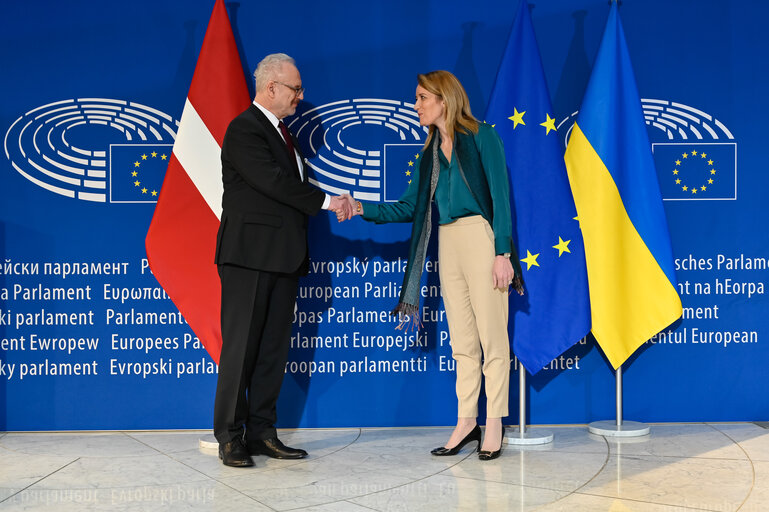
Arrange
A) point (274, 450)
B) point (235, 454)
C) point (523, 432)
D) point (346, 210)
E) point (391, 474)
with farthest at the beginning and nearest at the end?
point (523, 432) < point (346, 210) < point (274, 450) < point (235, 454) < point (391, 474)

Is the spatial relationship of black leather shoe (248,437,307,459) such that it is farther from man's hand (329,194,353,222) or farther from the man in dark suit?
man's hand (329,194,353,222)

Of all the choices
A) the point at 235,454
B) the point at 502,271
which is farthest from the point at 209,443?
the point at 502,271

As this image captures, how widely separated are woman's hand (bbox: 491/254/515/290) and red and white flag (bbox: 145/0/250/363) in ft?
4.09

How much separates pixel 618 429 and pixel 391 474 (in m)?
1.21

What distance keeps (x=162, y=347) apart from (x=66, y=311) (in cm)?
48

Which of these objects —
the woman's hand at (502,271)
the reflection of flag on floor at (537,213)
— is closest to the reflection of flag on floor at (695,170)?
the reflection of flag on floor at (537,213)

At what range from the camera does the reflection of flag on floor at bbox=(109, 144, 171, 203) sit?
365 centimetres

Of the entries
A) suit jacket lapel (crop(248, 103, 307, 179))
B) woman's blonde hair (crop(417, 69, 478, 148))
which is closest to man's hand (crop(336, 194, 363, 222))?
suit jacket lapel (crop(248, 103, 307, 179))

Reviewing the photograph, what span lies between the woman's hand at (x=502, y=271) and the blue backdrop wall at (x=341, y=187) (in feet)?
2.26

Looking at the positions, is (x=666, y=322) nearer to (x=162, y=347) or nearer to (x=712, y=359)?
(x=712, y=359)

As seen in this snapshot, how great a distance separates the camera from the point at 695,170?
12.2 feet

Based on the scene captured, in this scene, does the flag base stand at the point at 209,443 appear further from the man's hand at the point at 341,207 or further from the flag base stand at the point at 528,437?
the flag base stand at the point at 528,437

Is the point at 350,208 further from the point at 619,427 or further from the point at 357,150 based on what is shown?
the point at 619,427

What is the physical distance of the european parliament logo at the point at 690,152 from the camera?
147 inches
